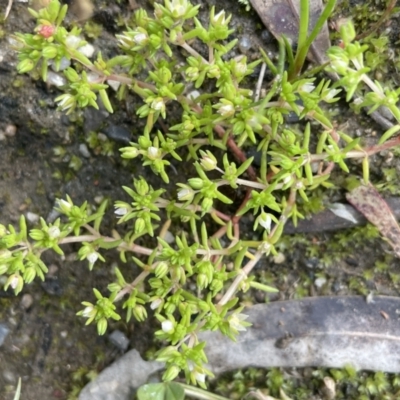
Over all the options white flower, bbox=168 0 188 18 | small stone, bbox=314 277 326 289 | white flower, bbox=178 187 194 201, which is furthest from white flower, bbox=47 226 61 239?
small stone, bbox=314 277 326 289

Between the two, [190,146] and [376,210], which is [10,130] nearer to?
[190,146]

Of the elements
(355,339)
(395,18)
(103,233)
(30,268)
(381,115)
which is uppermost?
(395,18)

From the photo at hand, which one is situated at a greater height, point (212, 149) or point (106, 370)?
point (212, 149)

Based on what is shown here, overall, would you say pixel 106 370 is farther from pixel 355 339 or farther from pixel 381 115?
pixel 381 115

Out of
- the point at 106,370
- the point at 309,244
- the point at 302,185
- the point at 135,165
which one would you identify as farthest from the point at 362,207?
the point at 106,370

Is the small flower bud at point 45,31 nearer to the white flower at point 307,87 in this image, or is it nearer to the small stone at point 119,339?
the white flower at point 307,87

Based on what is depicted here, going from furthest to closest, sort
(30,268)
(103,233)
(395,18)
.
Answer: (103,233) < (395,18) < (30,268)

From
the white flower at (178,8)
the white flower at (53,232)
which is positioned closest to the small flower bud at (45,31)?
the white flower at (178,8)

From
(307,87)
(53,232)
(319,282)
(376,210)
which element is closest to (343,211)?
(376,210)
